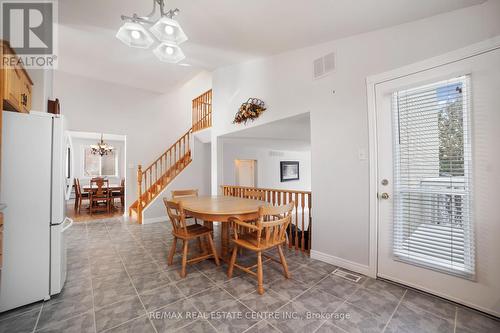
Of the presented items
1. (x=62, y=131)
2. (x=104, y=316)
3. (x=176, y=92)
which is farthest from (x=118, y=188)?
(x=104, y=316)

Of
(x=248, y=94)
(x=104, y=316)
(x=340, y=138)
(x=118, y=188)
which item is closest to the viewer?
(x=104, y=316)

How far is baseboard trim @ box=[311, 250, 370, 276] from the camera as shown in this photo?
2.37 m

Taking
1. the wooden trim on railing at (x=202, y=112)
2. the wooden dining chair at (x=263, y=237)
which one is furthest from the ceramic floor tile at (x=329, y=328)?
the wooden trim on railing at (x=202, y=112)

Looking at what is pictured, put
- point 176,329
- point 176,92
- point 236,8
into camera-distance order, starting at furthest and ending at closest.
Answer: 1. point 176,92
2. point 236,8
3. point 176,329

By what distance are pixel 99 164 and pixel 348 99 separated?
29.9ft

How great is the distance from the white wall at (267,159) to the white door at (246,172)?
6.7 inches

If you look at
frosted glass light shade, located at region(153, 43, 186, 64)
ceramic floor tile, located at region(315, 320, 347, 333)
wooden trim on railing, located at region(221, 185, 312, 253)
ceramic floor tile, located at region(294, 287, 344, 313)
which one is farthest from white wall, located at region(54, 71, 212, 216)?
ceramic floor tile, located at region(315, 320, 347, 333)

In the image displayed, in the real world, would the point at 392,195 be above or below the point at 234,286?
above

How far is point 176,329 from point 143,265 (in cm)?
135

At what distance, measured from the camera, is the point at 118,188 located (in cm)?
613

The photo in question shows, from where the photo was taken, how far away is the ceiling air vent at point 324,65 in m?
2.64

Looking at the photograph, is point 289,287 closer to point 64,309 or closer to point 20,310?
point 64,309

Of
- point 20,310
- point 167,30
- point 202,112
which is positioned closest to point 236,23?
point 167,30

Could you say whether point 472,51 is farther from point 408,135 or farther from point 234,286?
point 234,286
